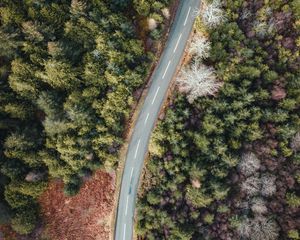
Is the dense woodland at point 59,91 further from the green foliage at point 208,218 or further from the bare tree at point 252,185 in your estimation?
the bare tree at point 252,185

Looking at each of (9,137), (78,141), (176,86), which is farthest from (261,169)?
(9,137)

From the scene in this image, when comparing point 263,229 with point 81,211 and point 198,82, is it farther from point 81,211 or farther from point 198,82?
point 81,211

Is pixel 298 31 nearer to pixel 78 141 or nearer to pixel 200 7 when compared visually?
pixel 200 7

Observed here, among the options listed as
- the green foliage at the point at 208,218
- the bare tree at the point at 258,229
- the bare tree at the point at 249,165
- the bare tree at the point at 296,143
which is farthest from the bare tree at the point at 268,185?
the green foliage at the point at 208,218

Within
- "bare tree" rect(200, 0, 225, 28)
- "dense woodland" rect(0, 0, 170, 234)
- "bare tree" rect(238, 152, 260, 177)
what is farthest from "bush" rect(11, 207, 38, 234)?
"bare tree" rect(200, 0, 225, 28)

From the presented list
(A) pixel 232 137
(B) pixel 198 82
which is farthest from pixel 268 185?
(B) pixel 198 82

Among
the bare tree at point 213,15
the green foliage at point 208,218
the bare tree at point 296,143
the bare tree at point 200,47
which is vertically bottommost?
the green foliage at point 208,218

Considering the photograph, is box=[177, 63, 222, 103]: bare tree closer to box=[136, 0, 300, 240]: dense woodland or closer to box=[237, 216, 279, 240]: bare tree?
box=[136, 0, 300, 240]: dense woodland
